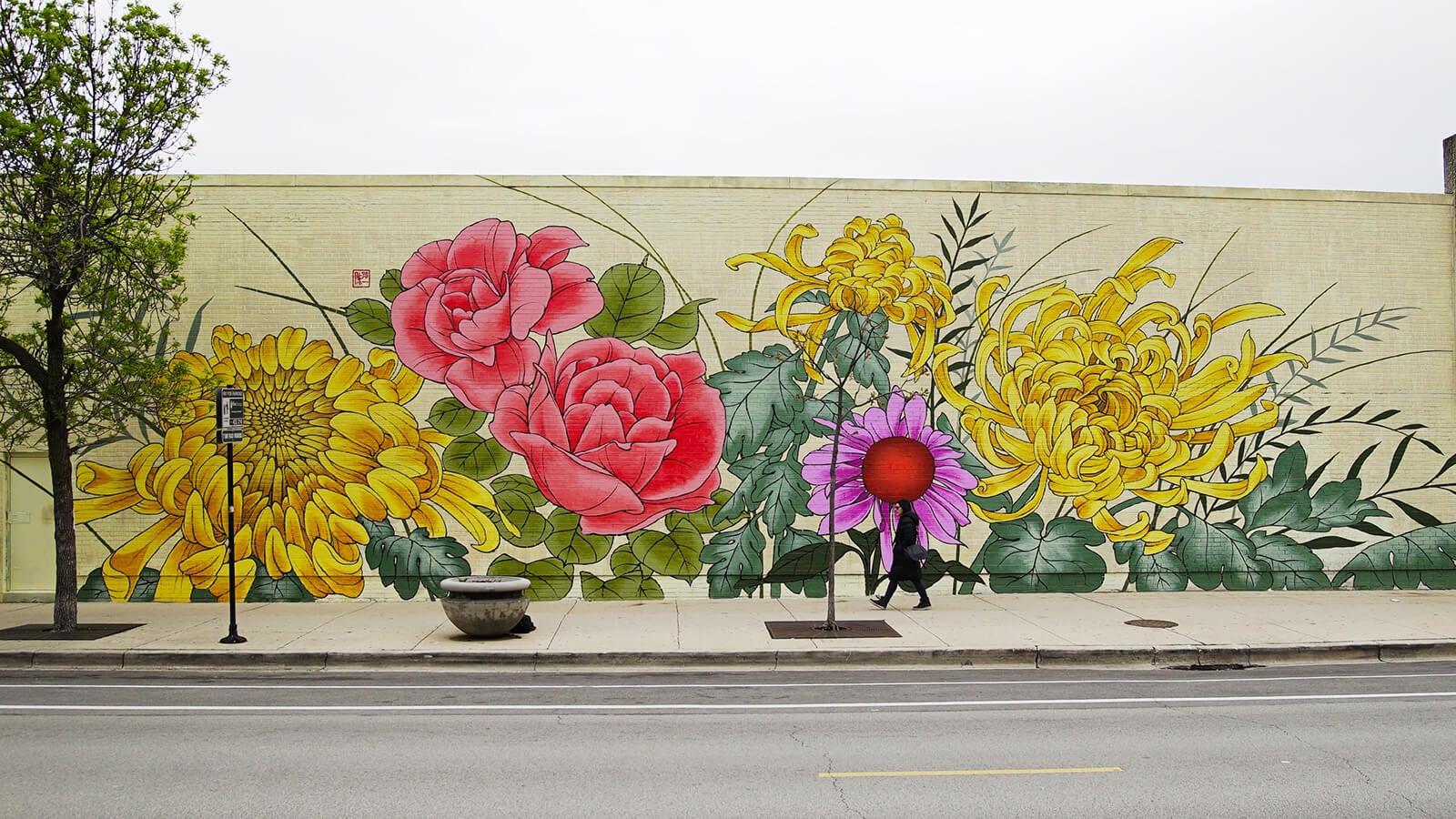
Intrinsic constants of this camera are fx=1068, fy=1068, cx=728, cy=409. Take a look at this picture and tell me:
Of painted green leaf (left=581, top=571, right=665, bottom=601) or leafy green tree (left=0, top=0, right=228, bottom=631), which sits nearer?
leafy green tree (left=0, top=0, right=228, bottom=631)

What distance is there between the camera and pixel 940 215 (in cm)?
1655

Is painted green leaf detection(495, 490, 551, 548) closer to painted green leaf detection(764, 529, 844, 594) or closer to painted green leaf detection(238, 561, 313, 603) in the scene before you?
painted green leaf detection(238, 561, 313, 603)

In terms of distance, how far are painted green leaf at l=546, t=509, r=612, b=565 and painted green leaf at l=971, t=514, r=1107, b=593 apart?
19.0ft

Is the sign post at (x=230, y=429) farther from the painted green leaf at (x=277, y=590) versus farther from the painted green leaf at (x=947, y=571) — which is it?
the painted green leaf at (x=947, y=571)

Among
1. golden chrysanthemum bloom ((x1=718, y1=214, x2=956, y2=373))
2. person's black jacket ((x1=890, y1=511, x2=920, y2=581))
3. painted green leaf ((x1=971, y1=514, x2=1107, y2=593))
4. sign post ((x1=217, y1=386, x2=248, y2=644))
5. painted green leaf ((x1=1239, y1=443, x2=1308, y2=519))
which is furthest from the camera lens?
painted green leaf ((x1=1239, y1=443, x2=1308, y2=519))

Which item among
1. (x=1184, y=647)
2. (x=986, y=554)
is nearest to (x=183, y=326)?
(x=986, y=554)

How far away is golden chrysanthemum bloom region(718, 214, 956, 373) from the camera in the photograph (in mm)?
16234

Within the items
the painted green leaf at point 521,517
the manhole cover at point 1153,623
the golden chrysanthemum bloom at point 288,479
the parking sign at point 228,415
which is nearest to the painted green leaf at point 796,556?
the painted green leaf at point 521,517

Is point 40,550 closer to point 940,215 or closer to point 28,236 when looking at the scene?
point 28,236

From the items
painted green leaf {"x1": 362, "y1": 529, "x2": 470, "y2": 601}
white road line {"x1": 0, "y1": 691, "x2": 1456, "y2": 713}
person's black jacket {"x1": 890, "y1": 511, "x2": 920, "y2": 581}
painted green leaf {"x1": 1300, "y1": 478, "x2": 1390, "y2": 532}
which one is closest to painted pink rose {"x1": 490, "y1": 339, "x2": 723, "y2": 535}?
painted green leaf {"x1": 362, "y1": 529, "x2": 470, "y2": 601}

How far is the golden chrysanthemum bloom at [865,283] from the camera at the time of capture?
16234 mm

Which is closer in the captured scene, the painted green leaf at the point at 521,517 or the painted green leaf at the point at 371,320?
the painted green leaf at the point at 521,517

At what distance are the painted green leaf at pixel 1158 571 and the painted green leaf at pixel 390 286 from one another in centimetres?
1196

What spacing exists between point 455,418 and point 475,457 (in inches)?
25.8
